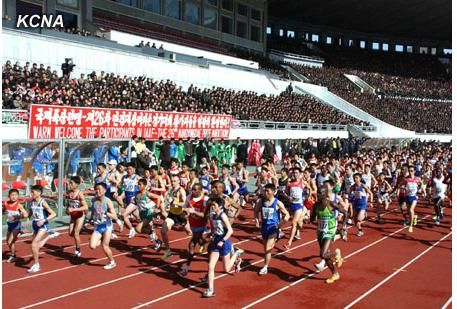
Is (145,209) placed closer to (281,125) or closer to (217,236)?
(217,236)

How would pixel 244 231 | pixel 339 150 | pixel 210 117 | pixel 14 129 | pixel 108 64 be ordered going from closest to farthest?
pixel 244 231, pixel 14 129, pixel 210 117, pixel 108 64, pixel 339 150

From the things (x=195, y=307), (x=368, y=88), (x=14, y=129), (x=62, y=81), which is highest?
(x=368, y=88)

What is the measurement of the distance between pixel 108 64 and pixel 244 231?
19.3 meters

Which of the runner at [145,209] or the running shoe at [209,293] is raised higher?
the runner at [145,209]

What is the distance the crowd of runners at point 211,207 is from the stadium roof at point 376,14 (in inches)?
2073

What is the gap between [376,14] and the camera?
7388cm

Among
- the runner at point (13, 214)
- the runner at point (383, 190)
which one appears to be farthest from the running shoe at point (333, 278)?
the runner at point (383, 190)

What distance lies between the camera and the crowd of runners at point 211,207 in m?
10.3

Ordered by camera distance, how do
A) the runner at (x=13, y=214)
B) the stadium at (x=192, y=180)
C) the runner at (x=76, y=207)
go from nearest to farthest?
the stadium at (x=192, y=180), the runner at (x=13, y=214), the runner at (x=76, y=207)

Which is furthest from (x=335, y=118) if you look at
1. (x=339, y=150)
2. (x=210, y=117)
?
(x=210, y=117)

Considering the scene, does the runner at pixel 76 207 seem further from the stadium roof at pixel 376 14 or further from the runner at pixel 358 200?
the stadium roof at pixel 376 14

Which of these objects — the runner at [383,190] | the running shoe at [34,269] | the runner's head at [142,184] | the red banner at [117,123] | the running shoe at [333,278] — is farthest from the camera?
the red banner at [117,123]

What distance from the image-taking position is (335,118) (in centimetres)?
4425

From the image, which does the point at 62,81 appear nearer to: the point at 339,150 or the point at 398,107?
the point at 339,150
